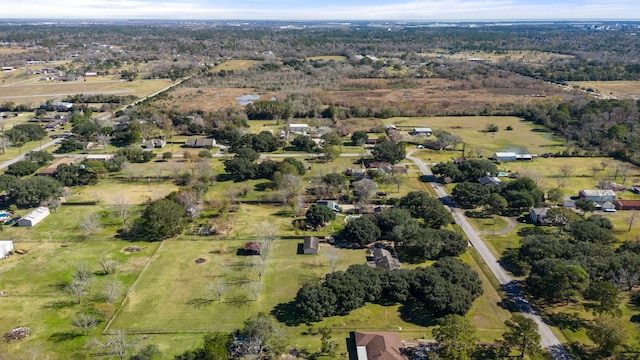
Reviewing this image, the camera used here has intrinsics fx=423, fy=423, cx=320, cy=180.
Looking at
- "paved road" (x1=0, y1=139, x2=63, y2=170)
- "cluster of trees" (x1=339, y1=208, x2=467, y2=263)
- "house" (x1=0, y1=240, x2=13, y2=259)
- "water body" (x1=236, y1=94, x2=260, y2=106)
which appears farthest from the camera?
"water body" (x1=236, y1=94, x2=260, y2=106)

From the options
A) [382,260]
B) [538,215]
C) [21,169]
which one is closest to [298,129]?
[21,169]

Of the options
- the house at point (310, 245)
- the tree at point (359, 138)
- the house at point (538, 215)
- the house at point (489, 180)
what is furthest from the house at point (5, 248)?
the house at point (538, 215)

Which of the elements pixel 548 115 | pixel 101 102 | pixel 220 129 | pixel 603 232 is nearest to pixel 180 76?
pixel 101 102

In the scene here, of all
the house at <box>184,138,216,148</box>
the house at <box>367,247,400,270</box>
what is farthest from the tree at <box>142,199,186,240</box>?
the house at <box>184,138,216,148</box>

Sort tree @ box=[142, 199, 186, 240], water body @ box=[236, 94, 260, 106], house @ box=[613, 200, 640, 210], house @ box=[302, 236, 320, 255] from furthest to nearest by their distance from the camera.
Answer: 1. water body @ box=[236, 94, 260, 106]
2. house @ box=[613, 200, 640, 210]
3. tree @ box=[142, 199, 186, 240]
4. house @ box=[302, 236, 320, 255]

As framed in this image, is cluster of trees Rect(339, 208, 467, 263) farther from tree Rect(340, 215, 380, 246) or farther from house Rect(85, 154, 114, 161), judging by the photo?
house Rect(85, 154, 114, 161)

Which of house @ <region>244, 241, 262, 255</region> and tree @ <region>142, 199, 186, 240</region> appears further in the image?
tree @ <region>142, 199, 186, 240</region>
